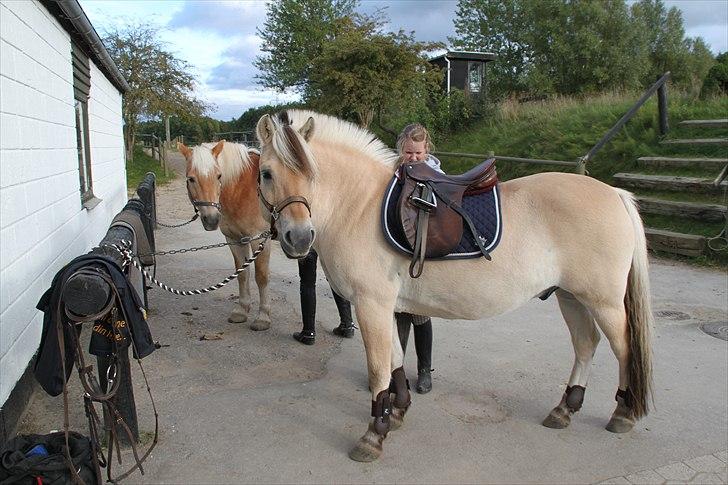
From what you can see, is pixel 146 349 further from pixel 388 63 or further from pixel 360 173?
pixel 388 63

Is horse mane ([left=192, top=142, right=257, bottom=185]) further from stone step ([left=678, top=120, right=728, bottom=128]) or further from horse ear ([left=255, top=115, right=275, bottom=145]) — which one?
stone step ([left=678, top=120, right=728, bottom=128])

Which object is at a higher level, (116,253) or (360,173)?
(360,173)

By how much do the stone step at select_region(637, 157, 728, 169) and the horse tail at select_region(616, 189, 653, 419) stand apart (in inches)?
286

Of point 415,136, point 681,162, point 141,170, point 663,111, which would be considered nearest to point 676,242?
point 681,162

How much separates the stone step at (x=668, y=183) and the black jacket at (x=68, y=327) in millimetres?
9076

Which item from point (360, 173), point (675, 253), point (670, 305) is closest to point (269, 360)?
point (360, 173)

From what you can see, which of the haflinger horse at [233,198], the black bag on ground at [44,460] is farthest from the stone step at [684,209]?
the black bag on ground at [44,460]

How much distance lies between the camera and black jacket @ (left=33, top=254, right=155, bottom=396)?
2324 mm

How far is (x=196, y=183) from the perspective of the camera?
4859mm

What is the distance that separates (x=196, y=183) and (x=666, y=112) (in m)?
9.90

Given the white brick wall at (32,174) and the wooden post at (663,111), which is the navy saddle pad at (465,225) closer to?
the white brick wall at (32,174)

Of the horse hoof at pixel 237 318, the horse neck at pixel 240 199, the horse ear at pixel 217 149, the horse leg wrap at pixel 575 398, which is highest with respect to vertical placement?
the horse ear at pixel 217 149

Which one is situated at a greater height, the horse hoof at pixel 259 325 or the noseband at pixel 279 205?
the noseband at pixel 279 205

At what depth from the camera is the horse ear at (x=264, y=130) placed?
2758 mm
